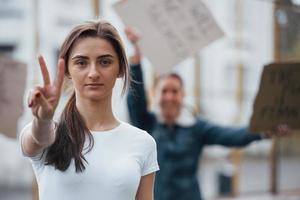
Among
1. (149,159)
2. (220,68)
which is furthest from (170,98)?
(220,68)

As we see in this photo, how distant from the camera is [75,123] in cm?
220

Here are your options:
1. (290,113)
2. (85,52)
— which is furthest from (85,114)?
(290,113)

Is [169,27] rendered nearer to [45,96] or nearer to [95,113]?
[95,113]

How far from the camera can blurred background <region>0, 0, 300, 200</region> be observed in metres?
6.09

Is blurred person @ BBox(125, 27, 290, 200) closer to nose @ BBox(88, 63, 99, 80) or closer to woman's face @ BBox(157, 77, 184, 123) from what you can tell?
woman's face @ BBox(157, 77, 184, 123)

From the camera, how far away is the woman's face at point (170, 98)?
411 cm

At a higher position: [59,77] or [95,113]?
[59,77]

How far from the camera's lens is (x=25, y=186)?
13453 millimetres

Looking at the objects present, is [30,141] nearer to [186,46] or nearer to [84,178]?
[84,178]

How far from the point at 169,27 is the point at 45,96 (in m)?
2.47

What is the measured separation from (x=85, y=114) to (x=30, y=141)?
0.24 meters

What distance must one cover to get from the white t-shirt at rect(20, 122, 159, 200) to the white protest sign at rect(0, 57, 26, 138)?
1563mm

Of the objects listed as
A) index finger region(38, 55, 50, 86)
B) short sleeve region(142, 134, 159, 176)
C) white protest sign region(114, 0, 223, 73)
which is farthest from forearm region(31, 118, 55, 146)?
white protest sign region(114, 0, 223, 73)

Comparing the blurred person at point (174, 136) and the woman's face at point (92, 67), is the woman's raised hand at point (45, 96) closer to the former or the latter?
the woman's face at point (92, 67)
